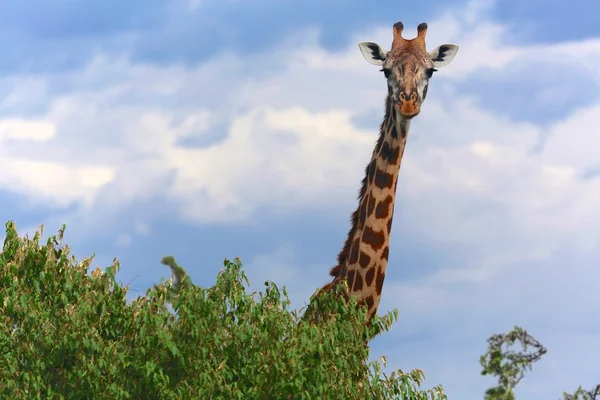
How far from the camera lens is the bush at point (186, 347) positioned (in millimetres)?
17719

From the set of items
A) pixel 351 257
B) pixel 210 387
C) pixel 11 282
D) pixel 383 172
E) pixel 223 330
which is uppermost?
pixel 383 172

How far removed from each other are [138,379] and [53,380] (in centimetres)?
190

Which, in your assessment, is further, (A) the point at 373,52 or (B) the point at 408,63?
(A) the point at 373,52

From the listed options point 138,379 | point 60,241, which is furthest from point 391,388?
point 60,241

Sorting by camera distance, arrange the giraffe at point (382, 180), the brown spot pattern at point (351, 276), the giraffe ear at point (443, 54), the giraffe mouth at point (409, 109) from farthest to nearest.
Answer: the giraffe ear at point (443, 54), the brown spot pattern at point (351, 276), the giraffe at point (382, 180), the giraffe mouth at point (409, 109)

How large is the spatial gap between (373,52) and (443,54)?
1.56 meters

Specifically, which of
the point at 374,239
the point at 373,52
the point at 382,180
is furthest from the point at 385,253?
the point at 373,52

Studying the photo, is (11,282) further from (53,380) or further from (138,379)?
(138,379)

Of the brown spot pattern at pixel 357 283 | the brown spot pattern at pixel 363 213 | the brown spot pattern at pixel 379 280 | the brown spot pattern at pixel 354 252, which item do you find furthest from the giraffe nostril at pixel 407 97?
the brown spot pattern at pixel 357 283

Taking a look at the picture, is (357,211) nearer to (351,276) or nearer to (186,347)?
(351,276)

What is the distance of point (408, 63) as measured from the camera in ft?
70.9

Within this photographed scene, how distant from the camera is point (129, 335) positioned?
1945 cm

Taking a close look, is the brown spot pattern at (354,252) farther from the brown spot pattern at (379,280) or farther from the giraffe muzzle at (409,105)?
the giraffe muzzle at (409,105)

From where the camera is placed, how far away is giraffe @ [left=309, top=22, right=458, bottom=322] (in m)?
21.6
